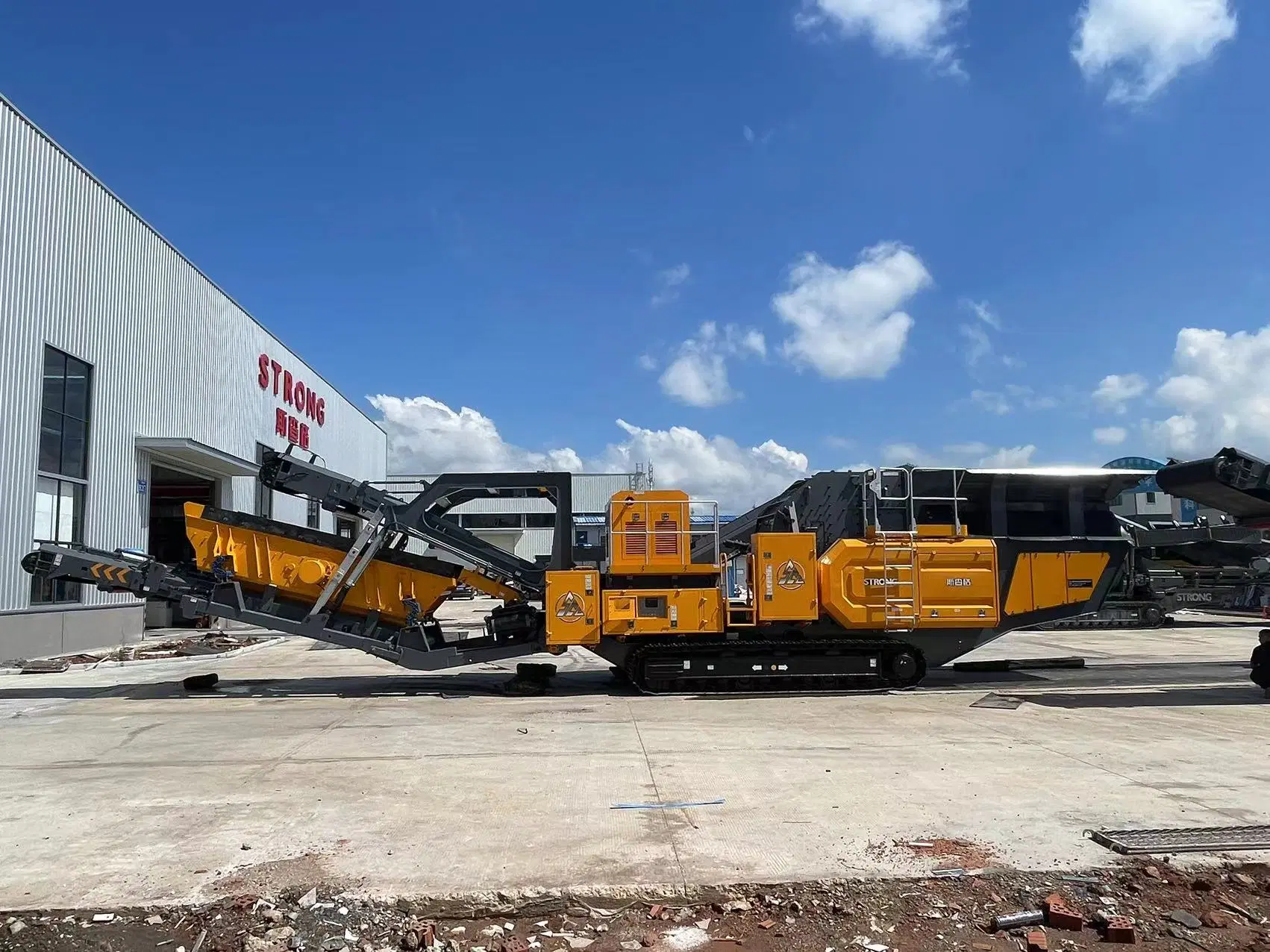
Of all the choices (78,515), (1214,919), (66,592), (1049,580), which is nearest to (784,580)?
(1049,580)

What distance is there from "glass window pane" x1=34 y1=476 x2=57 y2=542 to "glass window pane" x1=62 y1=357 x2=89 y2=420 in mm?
1647

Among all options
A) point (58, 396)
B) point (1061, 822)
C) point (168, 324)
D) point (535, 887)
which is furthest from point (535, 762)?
point (168, 324)

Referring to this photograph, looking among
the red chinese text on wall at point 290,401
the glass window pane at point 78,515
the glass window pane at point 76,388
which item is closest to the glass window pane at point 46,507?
the glass window pane at point 78,515

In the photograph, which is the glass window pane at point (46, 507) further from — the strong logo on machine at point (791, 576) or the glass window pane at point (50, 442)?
the strong logo on machine at point (791, 576)

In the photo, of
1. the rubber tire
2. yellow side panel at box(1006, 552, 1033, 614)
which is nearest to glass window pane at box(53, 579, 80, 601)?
the rubber tire

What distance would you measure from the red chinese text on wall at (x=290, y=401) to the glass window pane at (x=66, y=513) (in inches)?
378

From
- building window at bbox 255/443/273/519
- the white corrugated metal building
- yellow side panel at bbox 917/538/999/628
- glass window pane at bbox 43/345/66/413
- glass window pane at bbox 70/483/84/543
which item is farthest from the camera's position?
building window at bbox 255/443/273/519

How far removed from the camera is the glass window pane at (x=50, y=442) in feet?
57.5

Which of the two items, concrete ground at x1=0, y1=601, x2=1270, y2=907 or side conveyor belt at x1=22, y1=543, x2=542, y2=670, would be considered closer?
concrete ground at x1=0, y1=601, x2=1270, y2=907

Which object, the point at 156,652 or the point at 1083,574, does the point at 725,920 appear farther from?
the point at 156,652

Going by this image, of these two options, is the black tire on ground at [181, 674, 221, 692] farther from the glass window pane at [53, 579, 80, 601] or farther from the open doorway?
the open doorway

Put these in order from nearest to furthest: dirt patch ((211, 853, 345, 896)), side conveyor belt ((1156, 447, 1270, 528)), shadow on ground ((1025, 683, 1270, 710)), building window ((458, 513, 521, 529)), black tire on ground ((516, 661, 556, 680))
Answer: dirt patch ((211, 853, 345, 896)), shadow on ground ((1025, 683, 1270, 710)), side conveyor belt ((1156, 447, 1270, 528)), black tire on ground ((516, 661, 556, 680)), building window ((458, 513, 521, 529))

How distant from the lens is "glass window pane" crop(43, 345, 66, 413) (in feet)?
58.2

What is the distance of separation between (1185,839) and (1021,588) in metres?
7.60
